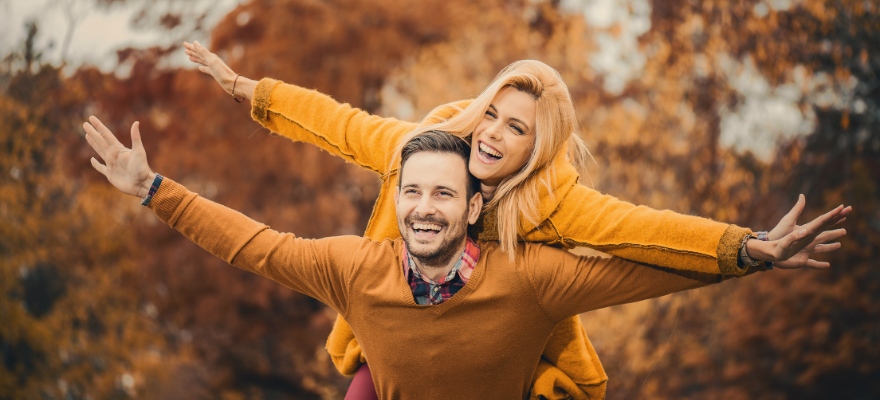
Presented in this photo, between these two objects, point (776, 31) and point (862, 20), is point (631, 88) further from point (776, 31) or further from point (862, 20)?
point (862, 20)

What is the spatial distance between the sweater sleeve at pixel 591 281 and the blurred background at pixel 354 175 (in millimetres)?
4398

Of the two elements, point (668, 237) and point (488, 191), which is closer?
point (668, 237)

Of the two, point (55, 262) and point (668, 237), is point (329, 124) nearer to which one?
point (668, 237)

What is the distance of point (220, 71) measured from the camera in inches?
93.7

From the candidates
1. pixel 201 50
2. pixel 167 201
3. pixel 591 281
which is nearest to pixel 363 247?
pixel 167 201

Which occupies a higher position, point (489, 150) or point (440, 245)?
point (489, 150)

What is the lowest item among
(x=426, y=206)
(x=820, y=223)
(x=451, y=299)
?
(x=451, y=299)

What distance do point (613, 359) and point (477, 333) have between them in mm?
4648

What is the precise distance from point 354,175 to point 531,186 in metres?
5.76

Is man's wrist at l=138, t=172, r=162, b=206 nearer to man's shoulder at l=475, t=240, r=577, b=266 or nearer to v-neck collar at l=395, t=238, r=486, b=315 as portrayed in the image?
v-neck collar at l=395, t=238, r=486, b=315

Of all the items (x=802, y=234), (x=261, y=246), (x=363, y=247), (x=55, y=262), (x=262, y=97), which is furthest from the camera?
(x=55, y=262)

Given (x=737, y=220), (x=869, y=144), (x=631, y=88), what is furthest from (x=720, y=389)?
(x=631, y=88)

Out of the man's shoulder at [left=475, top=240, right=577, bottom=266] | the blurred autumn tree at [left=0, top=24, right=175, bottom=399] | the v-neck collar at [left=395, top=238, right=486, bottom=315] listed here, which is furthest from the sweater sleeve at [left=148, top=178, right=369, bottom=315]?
the blurred autumn tree at [left=0, top=24, right=175, bottom=399]

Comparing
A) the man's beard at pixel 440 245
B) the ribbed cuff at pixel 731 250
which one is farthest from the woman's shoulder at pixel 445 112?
the ribbed cuff at pixel 731 250
